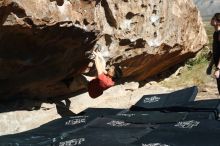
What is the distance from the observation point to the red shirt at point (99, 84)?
21.8 feet

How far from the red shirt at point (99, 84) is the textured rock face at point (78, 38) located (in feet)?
1.16

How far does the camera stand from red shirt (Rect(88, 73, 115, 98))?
6.65 m

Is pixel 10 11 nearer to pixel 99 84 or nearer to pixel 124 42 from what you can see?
pixel 99 84

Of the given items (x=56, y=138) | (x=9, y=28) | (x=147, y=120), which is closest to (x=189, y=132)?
(x=147, y=120)

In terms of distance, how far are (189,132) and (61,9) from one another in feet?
7.13

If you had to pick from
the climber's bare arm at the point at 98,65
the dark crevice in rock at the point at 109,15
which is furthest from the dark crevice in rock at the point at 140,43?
the climber's bare arm at the point at 98,65

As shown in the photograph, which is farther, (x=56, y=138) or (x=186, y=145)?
(x=56, y=138)

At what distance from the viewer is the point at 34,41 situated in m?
5.85

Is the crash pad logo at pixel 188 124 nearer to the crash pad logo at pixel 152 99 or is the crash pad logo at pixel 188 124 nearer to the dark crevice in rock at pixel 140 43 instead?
the crash pad logo at pixel 152 99

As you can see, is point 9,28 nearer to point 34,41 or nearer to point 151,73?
point 34,41

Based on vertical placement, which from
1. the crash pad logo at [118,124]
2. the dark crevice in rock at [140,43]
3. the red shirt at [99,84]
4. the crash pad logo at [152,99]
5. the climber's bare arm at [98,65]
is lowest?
the crash pad logo at [118,124]

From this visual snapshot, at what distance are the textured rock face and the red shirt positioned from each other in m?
0.35

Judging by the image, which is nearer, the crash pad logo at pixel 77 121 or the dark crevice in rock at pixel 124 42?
the crash pad logo at pixel 77 121

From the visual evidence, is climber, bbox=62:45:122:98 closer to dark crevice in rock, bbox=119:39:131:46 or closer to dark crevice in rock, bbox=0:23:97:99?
dark crevice in rock, bbox=0:23:97:99
